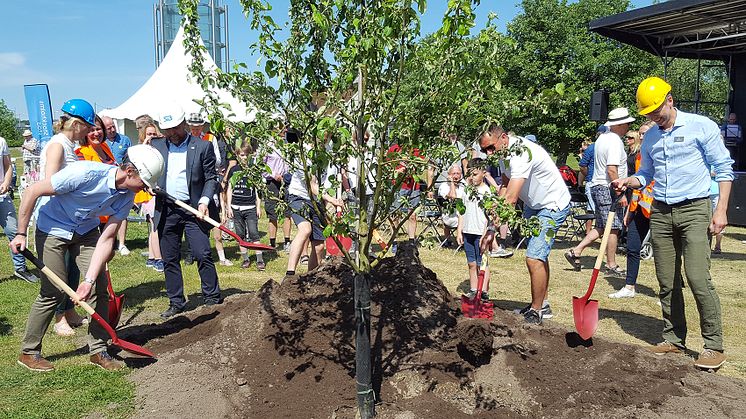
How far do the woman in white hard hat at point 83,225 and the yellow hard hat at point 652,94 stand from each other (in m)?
3.53

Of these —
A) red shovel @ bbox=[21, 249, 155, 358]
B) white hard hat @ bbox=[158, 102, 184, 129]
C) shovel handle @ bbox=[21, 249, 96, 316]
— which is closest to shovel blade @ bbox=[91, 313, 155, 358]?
red shovel @ bbox=[21, 249, 155, 358]

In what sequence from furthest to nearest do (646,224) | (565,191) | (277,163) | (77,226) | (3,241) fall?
(3,241), (277,163), (646,224), (565,191), (77,226)

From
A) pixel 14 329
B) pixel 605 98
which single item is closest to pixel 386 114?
pixel 14 329

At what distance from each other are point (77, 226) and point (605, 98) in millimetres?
12965

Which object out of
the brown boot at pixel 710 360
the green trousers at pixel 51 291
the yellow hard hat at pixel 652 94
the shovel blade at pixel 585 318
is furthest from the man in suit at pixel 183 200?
the brown boot at pixel 710 360

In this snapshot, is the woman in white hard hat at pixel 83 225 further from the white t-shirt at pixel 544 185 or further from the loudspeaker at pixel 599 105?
the loudspeaker at pixel 599 105

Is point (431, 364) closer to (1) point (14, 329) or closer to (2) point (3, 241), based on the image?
(1) point (14, 329)

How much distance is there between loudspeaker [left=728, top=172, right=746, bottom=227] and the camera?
12.8 meters

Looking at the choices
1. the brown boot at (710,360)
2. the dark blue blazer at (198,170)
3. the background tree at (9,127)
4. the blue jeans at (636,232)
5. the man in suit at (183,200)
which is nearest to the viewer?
the brown boot at (710,360)

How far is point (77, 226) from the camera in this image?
4.46m

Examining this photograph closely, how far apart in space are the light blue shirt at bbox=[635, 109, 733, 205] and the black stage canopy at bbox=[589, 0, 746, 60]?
8.24 meters

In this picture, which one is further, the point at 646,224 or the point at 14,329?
the point at 646,224

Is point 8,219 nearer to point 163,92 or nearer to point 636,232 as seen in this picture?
point 636,232

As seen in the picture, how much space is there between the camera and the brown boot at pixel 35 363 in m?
4.46
